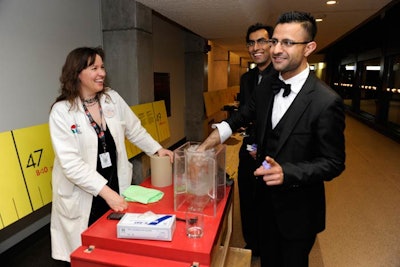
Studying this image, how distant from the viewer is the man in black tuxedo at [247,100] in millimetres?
2309

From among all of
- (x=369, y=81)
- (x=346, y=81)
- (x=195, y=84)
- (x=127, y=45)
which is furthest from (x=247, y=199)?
(x=346, y=81)

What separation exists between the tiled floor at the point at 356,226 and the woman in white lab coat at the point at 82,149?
40.7 inches

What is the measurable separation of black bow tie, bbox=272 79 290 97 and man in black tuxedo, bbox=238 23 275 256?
721 millimetres

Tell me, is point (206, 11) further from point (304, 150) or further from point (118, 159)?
point (304, 150)

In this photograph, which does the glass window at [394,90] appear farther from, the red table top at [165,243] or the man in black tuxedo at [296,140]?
the red table top at [165,243]

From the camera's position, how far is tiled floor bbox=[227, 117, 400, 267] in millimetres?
2605

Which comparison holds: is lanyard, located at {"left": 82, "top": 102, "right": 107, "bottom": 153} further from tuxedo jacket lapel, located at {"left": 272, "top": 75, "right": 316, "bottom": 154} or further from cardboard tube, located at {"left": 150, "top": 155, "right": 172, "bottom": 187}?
tuxedo jacket lapel, located at {"left": 272, "top": 75, "right": 316, "bottom": 154}

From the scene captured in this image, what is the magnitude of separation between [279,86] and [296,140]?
31 centimetres

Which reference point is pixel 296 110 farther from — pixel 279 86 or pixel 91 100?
pixel 91 100

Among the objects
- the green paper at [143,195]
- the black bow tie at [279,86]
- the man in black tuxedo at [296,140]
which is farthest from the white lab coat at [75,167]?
the black bow tie at [279,86]

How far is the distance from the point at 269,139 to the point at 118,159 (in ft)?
3.32

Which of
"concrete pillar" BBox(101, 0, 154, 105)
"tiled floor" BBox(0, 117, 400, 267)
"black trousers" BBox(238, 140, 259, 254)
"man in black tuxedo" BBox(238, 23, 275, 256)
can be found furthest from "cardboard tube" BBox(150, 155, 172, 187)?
"concrete pillar" BBox(101, 0, 154, 105)

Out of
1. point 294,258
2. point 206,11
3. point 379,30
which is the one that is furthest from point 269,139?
point 379,30

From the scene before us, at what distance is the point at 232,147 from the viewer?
264 inches
